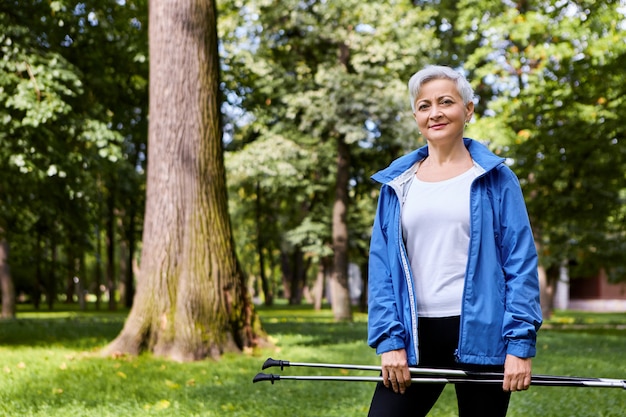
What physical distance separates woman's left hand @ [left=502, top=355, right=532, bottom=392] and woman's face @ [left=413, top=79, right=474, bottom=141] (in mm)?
855

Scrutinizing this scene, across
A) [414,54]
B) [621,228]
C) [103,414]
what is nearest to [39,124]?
[103,414]

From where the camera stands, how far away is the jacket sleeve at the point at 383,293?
275cm

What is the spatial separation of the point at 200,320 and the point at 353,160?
624 inches

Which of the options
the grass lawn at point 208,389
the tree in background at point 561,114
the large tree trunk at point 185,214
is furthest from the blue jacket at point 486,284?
the tree in background at point 561,114

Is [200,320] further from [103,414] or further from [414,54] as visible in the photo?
[414,54]

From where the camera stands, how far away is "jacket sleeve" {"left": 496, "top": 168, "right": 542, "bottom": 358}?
8.52 ft

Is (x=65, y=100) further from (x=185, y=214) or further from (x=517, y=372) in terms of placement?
(x=517, y=372)

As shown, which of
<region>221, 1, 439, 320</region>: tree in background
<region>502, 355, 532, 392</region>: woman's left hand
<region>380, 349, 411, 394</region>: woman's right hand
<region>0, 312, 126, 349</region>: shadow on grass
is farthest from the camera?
<region>221, 1, 439, 320</region>: tree in background

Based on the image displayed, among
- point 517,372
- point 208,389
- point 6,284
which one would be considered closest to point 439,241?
point 517,372

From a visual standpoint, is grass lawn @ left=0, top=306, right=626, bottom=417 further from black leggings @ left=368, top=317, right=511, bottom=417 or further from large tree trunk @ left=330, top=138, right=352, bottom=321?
large tree trunk @ left=330, top=138, right=352, bottom=321

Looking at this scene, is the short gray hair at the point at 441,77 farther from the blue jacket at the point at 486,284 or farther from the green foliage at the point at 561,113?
the green foliage at the point at 561,113

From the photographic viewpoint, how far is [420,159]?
9.97 feet

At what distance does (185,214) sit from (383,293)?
696cm

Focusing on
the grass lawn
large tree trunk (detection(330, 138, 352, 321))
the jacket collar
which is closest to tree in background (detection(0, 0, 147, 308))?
Result: the grass lawn
